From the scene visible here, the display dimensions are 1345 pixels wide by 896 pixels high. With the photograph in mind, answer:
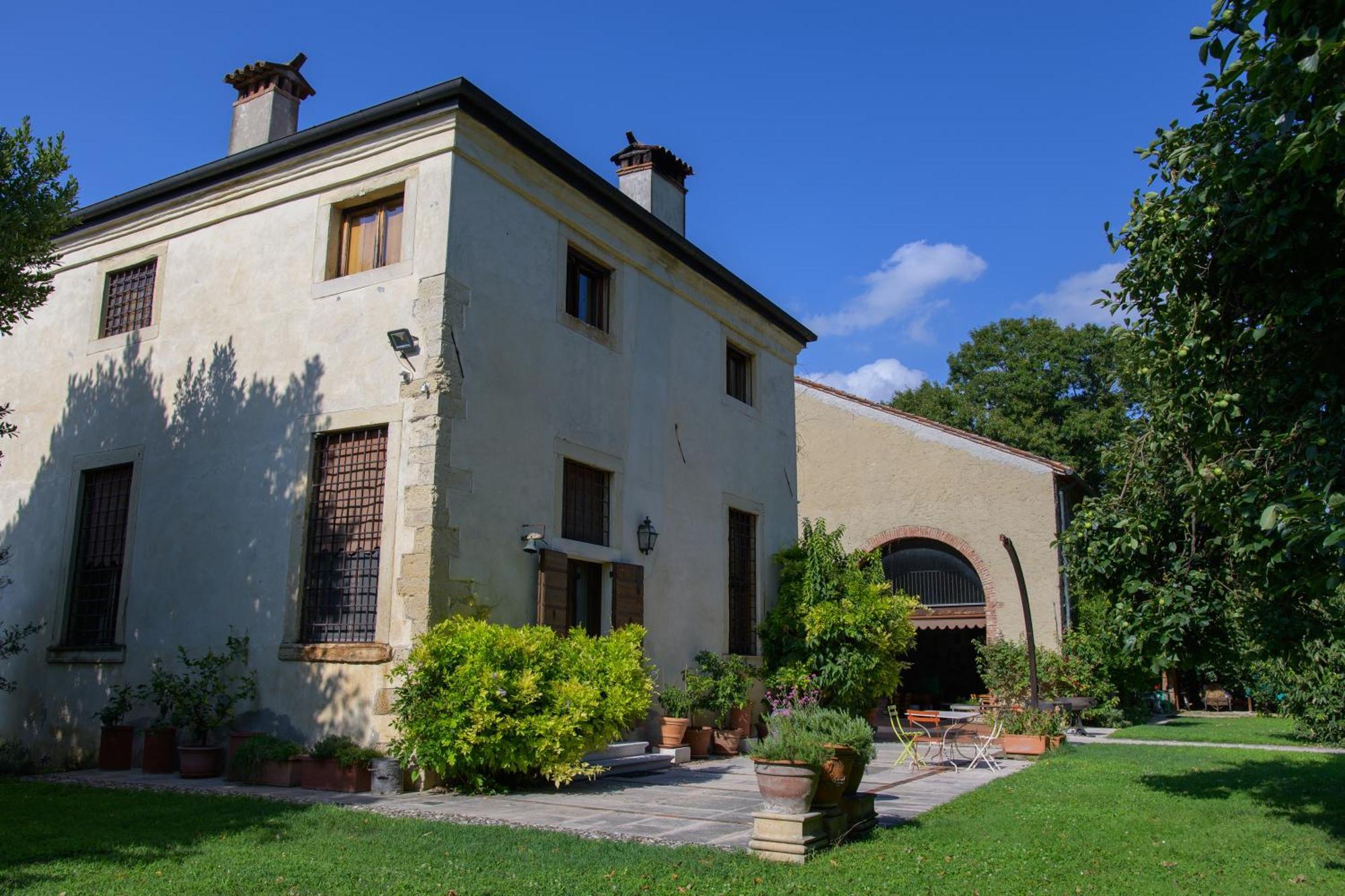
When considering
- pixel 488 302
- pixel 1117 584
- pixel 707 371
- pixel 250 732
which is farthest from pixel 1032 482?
pixel 250 732

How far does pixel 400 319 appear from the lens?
403 inches

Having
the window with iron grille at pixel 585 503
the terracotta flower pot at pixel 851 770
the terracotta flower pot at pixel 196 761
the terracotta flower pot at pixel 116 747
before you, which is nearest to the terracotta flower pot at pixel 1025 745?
the window with iron grille at pixel 585 503

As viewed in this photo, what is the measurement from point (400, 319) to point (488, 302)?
920mm

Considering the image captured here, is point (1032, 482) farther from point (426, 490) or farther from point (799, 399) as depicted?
point (426, 490)

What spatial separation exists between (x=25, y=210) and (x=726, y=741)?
374 inches

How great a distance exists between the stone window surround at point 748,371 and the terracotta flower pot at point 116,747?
27.6 feet

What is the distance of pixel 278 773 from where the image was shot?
9.34 metres

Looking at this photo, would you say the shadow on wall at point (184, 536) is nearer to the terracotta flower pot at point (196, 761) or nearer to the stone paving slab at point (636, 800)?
the terracotta flower pot at point (196, 761)

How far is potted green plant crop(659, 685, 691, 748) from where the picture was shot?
11938mm

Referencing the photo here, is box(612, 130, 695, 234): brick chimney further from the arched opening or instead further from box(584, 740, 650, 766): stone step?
the arched opening

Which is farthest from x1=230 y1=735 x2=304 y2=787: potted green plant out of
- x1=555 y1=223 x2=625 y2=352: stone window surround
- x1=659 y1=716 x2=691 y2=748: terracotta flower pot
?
x1=555 y1=223 x2=625 y2=352: stone window surround

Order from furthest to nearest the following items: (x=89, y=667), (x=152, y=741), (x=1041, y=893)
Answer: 1. (x=89, y=667)
2. (x=152, y=741)
3. (x=1041, y=893)

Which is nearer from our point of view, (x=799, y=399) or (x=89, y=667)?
(x=89, y=667)

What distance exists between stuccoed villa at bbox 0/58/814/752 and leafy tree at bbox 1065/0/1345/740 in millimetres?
5549
